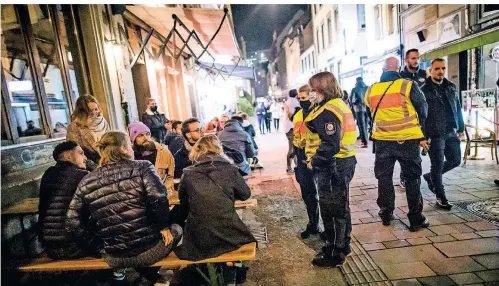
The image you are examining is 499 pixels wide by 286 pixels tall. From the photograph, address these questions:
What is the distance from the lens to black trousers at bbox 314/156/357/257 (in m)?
3.30

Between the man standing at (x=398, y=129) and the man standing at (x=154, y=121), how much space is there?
15.2ft

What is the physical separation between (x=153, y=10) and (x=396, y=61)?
17.4ft

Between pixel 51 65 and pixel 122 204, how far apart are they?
13.3 feet

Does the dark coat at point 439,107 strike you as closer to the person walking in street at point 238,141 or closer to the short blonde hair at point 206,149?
the person walking in street at point 238,141

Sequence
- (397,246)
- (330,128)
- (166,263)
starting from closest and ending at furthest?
1. (166,263)
2. (330,128)
3. (397,246)

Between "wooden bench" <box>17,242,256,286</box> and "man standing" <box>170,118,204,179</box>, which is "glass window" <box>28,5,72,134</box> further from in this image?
"wooden bench" <box>17,242,256,286</box>

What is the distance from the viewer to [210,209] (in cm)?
275

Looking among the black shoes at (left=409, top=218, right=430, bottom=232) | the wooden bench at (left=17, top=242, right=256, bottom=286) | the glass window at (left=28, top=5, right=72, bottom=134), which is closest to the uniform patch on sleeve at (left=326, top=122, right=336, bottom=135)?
the wooden bench at (left=17, top=242, right=256, bottom=286)

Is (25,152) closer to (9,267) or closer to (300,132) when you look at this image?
(9,267)

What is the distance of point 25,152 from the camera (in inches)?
157

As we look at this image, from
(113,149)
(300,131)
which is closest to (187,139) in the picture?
(300,131)

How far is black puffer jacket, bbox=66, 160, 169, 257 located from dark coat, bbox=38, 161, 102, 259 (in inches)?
9.9

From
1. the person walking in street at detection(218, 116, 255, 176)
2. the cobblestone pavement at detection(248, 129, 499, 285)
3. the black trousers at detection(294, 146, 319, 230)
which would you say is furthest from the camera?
the person walking in street at detection(218, 116, 255, 176)

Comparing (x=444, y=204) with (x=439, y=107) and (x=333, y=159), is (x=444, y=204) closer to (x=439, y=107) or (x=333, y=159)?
(x=439, y=107)
